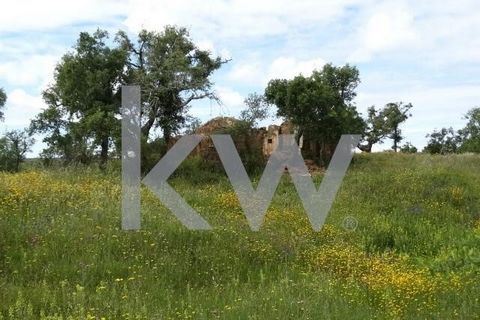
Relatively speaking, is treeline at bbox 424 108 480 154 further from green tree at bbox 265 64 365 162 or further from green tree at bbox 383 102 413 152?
green tree at bbox 265 64 365 162

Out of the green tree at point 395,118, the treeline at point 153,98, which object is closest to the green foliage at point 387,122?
the green tree at point 395,118

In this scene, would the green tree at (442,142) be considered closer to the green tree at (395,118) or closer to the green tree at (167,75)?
the green tree at (395,118)

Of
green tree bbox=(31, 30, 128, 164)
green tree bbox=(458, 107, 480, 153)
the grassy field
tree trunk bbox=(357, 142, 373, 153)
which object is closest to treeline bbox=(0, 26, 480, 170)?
green tree bbox=(31, 30, 128, 164)

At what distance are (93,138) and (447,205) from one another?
14.0 meters

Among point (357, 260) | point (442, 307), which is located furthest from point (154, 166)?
point (442, 307)

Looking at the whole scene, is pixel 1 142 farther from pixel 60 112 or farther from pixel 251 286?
pixel 251 286

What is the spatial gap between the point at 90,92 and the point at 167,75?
11.4 ft

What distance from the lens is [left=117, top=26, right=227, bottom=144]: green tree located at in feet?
77.3

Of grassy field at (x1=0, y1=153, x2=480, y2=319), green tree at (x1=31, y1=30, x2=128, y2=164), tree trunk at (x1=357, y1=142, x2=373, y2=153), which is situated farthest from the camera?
tree trunk at (x1=357, y1=142, x2=373, y2=153)

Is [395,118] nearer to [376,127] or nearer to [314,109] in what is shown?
[376,127]

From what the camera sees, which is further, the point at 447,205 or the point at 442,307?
the point at 447,205

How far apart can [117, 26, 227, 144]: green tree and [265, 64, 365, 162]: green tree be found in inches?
138

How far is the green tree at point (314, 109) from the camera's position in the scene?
2514 centimetres

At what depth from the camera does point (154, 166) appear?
67.1ft
